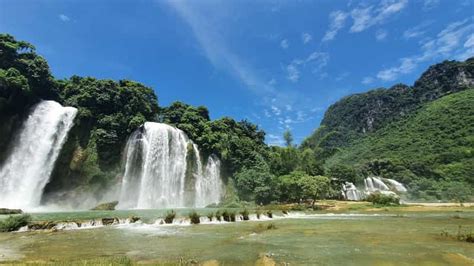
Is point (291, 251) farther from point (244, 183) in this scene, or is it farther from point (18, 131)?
point (18, 131)

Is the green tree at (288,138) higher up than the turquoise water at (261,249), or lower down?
higher up

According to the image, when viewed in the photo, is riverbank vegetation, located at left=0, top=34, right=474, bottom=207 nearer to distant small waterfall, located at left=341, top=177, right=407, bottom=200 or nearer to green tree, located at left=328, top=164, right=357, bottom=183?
green tree, located at left=328, top=164, right=357, bottom=183

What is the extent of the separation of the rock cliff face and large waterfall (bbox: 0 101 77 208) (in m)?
87.5

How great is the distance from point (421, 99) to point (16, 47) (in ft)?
466

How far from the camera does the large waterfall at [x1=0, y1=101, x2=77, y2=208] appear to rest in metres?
43.5

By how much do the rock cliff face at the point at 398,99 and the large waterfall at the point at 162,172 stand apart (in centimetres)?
7049

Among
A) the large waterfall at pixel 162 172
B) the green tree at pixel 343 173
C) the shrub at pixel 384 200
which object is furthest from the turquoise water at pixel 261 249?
the green tree at pixel 343 173

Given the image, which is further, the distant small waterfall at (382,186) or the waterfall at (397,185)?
the waterfall at (397,185)

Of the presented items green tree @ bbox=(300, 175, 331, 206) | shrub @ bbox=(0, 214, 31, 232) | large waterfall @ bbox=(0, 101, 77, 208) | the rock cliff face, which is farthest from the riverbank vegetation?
shrub @ bbox=(0, 214, 31, 232)

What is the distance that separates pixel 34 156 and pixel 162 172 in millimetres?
17124

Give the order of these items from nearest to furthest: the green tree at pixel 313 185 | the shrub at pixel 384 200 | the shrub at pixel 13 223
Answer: the shrub at pixel 13 223 → the green tree at pixel 313 185 → the shrub at pixel 384 200

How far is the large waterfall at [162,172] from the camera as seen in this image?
166 feet

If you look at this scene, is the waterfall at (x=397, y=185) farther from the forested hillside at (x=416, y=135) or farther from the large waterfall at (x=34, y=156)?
the large waterfall at (x=34, y=156)

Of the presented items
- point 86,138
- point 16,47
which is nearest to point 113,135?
point 86,138
